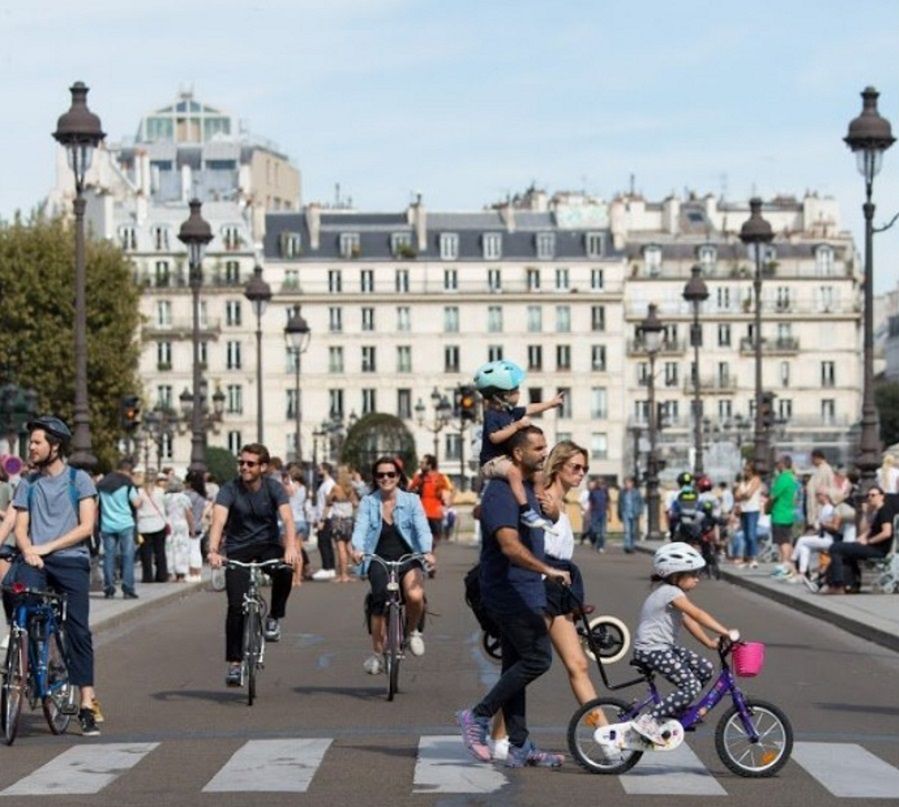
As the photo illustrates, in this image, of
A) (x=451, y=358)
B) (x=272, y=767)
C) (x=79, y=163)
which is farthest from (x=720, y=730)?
(x=451, y=358)

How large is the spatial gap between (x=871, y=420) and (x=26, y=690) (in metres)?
20.3

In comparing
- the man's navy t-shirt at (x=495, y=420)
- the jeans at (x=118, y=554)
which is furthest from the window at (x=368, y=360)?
the man's navy t-shirt at (x=495, y=420)

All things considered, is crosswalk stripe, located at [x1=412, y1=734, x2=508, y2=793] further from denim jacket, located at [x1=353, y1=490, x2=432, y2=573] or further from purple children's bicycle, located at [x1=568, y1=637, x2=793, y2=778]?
denim jacket, located at [x1=353, y1=490, x2=432, y2=573]

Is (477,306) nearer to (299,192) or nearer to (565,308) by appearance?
(565,308)

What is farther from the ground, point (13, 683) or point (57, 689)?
point (13, 683)

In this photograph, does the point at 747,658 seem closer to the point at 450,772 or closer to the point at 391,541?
the point at 450,772

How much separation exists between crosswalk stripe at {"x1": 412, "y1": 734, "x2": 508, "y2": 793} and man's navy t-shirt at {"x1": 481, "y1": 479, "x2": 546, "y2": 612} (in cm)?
82

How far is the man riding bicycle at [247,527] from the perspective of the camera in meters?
17.8

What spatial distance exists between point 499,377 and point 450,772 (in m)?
2.31

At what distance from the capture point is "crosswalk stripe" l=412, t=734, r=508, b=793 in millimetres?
12688

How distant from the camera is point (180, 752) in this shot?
1441 centimetres

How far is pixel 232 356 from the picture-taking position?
433ft

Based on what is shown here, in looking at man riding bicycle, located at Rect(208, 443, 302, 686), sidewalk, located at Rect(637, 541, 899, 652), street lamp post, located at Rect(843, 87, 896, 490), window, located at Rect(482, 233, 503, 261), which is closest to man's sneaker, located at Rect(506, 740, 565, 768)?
man riding bicycle, located at Rect(208, 443, 302, 686)

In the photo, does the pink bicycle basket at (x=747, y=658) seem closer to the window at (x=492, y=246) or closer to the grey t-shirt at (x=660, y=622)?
the grey t-shirt at (x=660, y=622)
